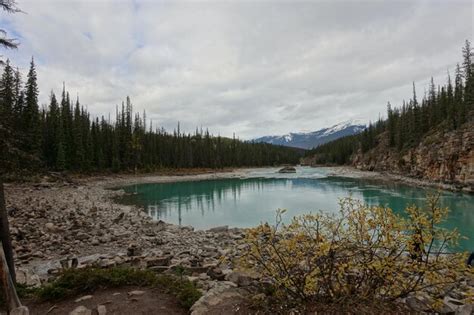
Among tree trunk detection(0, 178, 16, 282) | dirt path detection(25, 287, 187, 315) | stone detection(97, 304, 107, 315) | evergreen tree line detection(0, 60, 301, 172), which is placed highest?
evergreen tree line detection(0, 60, 301, 172)

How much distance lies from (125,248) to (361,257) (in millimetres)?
9858

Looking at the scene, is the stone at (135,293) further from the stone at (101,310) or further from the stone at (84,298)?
the stone at (84,298)

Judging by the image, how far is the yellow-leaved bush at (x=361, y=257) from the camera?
3.89 metres

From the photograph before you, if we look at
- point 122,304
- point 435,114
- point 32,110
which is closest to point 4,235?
point 122,304

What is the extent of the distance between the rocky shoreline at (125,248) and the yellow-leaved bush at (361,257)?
79 cm

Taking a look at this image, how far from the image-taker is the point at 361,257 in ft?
14.6

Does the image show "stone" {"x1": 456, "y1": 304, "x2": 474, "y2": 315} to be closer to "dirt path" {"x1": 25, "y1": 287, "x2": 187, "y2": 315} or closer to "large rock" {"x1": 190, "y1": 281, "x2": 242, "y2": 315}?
"large rock" {"x1": 190, "y1": 281, "x2": 242, "y2": 315}

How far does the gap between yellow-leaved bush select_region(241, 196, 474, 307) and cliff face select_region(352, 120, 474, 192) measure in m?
34.7

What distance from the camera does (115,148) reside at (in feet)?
186

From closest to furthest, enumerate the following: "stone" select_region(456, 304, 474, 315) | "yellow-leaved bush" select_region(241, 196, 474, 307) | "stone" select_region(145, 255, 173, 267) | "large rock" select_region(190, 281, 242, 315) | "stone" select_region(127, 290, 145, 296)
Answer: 1. "yellow-leaved bush" select_region(241, 196, 474, 307)
2. "stone" select_region(456, 304, 474, 315)
3. "large rock" select_region(190, 281, 242, 315)
4. "stone" select_region(127, 290, 145, 296)
5. "stone" select_region(145, 255, 173, 267)

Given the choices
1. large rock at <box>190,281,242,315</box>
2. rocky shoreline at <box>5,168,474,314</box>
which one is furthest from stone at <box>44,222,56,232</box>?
large rock at <box>190,281,242,315</box>

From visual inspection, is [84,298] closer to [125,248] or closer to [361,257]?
[361,257]

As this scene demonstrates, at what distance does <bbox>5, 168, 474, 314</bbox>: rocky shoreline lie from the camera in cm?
642

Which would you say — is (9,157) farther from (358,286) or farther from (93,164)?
(93,164)
